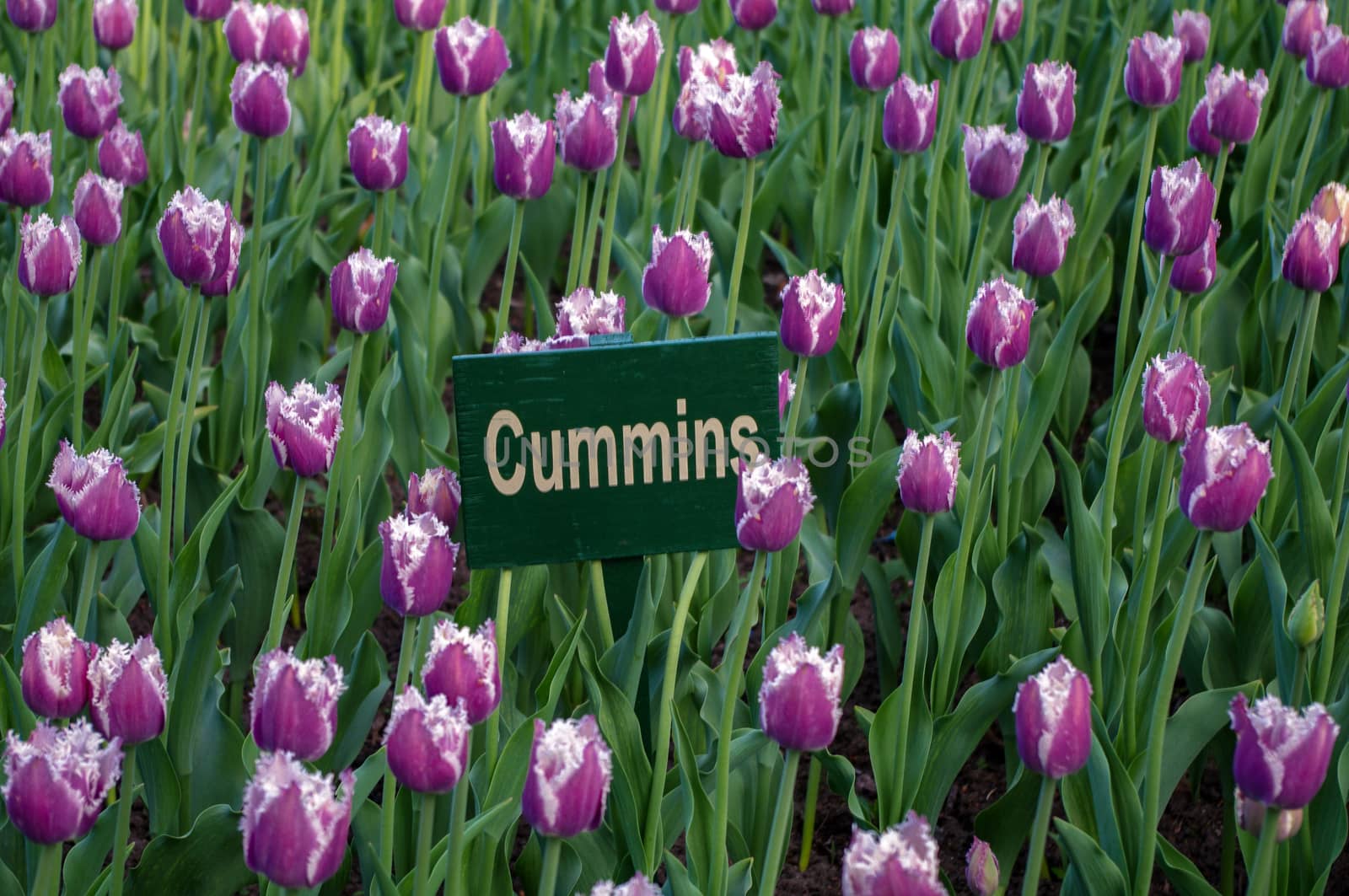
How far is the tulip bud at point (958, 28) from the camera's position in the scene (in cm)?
223

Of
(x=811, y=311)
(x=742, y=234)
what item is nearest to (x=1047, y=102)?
(x=742, y=234)

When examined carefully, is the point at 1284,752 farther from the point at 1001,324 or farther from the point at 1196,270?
the point at 1196,270

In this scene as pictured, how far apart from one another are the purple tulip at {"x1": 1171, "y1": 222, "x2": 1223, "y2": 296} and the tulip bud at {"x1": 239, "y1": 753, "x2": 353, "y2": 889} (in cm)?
121

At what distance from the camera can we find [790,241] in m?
3.73

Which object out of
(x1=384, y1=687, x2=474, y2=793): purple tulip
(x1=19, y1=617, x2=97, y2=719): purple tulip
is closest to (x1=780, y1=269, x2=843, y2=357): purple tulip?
(x1=384, y1=687, x2=474, y2=793): purple tulip

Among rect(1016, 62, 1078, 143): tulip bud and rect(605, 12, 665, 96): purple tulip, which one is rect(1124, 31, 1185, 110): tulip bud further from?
rect(605, 12, 665, 96): purple tulip

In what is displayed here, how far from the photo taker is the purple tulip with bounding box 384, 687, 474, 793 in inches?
43.0

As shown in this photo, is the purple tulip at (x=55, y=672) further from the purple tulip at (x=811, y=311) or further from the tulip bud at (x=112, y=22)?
the tulip bud at (x=112, y=22)

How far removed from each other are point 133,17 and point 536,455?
163cm

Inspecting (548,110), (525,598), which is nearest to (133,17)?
(548,110)

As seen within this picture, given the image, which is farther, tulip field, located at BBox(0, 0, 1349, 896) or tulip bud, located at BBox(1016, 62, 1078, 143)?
tulip bud, located at BBox(1016, 62, 1078, 143)

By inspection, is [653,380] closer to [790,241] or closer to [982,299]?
[982,299]

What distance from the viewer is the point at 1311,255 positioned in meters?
1.80

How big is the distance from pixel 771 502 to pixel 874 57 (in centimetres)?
118
